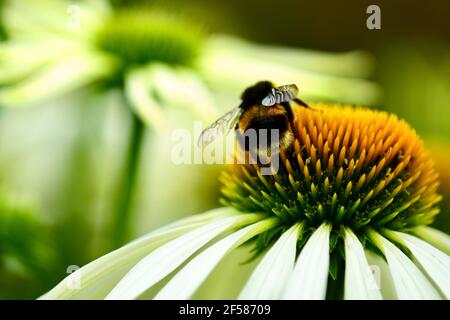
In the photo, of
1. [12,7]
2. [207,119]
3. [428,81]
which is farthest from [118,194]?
[428,81]

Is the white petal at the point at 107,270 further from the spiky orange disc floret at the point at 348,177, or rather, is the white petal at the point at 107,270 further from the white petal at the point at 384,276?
the white petal at the point at 384,276

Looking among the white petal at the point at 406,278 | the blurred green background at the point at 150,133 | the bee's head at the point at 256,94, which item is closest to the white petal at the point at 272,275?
the white petal at the point at 406,278

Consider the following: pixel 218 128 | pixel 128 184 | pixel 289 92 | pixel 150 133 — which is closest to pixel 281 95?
pixel 289 92

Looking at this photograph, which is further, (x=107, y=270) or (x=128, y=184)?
(x=128, y=184)

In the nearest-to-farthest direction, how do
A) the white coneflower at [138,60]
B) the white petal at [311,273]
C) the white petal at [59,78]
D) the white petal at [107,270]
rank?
the white petal at [311,273], the white petal at [107,270], the white petal at [59,78], the white coneflower at [138,60]

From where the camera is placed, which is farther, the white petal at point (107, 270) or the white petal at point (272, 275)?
the white petal at point (107, 270)

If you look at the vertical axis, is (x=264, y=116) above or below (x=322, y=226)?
above

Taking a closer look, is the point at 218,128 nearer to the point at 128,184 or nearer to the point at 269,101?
the point at 269,101
